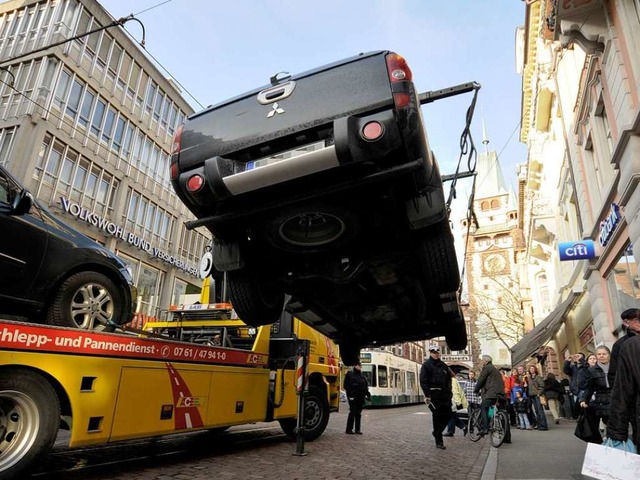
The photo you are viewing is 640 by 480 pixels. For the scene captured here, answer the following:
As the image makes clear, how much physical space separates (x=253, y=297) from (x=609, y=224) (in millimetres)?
9269

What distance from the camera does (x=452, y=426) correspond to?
10.4m

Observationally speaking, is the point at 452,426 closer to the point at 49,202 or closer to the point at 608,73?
the point at 608,73

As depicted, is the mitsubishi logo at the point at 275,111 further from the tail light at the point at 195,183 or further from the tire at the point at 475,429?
the tire at the point at 475,429

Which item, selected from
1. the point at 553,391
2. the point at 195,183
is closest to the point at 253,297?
the point at 195,183

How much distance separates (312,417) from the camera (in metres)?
8.13

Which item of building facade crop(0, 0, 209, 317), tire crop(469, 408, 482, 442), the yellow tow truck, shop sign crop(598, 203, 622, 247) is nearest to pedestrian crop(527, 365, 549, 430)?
tire crop(469, 408, 482, 442)

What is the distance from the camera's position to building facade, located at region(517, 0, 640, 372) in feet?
27.8

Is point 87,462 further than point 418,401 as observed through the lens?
No

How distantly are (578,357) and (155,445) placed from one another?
9.05 meters

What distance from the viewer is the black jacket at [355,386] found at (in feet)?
33.3

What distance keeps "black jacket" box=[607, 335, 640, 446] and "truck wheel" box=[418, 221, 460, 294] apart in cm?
139

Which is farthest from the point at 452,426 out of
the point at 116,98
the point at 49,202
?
the point at 116,98

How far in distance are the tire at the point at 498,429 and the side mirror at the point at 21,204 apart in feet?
25.6

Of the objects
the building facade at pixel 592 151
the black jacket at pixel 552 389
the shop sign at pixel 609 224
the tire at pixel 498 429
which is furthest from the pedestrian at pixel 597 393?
the black jacket at pixel 552 389
